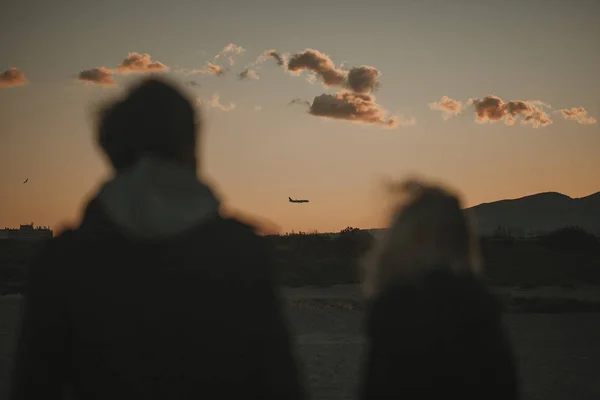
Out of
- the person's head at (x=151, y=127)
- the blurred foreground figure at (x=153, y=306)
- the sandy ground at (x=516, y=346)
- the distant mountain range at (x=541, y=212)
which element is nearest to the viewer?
the blurred foreground figure at (x=153, y=306)

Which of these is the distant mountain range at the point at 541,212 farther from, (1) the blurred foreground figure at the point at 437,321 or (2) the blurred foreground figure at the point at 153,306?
(2) the blurred foreground figure at the point at 153,306

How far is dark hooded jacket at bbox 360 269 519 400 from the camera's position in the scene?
3.64 meters

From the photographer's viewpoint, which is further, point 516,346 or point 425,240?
point 516,346

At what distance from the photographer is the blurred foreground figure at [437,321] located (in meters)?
3.65

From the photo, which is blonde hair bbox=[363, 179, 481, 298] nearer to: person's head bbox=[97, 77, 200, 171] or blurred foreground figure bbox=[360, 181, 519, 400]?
blurred foreground figure bbox=[360, 181, 519, 400]

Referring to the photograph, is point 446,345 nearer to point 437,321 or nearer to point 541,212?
point 437,321

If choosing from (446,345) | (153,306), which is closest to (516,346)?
(446,345)

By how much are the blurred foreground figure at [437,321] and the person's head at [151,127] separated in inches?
69.7

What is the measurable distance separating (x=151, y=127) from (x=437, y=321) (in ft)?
6.63

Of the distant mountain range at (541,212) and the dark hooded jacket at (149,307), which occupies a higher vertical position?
the distant mountain range at (541,212)

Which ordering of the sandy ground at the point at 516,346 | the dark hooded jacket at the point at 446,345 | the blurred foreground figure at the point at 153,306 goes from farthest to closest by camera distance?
the sandy ground at the point at 516,346, the dark hooded jacket at the point at 446,345, the blurred foreground figure at the point at 153,306

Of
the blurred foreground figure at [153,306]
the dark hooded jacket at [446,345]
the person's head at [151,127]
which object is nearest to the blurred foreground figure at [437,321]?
the dark hooded jacket at [446,345]

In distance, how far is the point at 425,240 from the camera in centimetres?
373

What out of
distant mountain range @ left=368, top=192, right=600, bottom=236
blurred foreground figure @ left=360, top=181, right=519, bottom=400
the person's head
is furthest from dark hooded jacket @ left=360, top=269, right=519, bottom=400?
→ distant mountain range @ left=368, top=192, right=600, bottom=236
